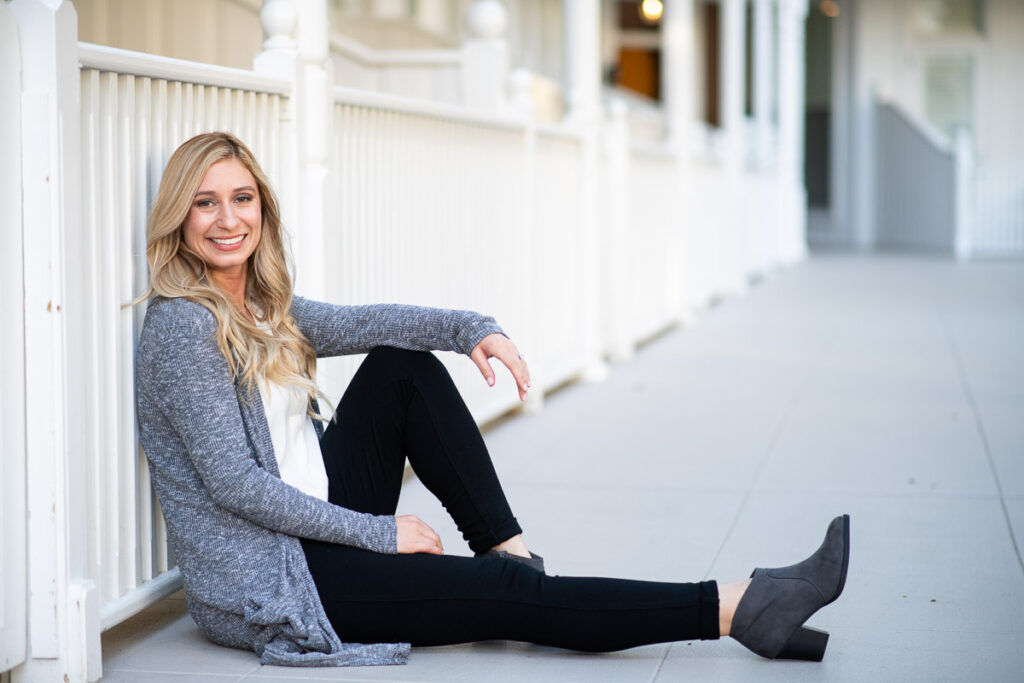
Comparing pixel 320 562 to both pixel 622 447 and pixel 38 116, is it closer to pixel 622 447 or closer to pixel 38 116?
pixel 38 116

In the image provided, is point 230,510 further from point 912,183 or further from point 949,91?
point 949,91

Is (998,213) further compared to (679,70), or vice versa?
(998,213)

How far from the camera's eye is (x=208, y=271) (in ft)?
8.62

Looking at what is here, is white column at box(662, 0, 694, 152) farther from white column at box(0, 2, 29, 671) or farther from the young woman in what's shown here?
white column at box(0, 2, 29, 671)

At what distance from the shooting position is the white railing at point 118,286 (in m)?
2.44

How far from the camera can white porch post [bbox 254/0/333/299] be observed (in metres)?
3.29

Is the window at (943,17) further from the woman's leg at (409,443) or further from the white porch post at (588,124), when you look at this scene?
the woman's leg at (409,443)

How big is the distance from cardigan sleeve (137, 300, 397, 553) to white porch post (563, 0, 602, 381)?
4.27 meters

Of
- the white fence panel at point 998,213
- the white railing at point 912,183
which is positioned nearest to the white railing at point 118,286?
the white fence panel at point 998,213

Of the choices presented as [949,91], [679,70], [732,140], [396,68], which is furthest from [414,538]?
[949,91]

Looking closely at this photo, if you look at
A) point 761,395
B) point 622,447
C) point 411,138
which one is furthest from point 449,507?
point 761,395

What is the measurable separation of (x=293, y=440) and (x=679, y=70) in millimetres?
7699

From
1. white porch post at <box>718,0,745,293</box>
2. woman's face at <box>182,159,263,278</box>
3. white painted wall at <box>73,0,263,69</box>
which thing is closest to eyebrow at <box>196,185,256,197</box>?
woman's face at <box>182,159,263,278</box>

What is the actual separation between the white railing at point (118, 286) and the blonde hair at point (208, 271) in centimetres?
7
